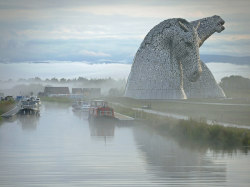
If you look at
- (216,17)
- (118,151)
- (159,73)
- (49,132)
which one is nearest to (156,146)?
(118,151)

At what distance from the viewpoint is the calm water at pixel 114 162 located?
17.0 m

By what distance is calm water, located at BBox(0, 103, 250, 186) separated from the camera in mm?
17047

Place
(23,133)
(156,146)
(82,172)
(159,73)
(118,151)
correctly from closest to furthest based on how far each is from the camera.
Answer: (82,172)
(118,151)
(156,146)
(23,133)
(159,73)

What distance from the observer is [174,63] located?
76.8m

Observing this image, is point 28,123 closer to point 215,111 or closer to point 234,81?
point 215,111

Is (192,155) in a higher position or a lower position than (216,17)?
lower

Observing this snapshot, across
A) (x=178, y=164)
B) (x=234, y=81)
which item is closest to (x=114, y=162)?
(x=178, y=164)

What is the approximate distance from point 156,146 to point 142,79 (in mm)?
55198

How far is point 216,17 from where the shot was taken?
80750 millimetres

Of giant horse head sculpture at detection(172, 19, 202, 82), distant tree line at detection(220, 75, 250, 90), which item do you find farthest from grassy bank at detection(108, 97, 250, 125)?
distant tree line at detection(220, 75, 250, 90)

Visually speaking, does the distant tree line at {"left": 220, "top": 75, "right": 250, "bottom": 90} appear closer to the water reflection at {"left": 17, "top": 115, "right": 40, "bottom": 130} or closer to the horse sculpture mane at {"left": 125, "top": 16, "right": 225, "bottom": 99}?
the horse sculpture mane at {"left": 125, "top": 16, "right": 225, "bottom": 99}

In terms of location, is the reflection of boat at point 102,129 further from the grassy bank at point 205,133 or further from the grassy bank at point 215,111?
the grassy bank at point 215,111

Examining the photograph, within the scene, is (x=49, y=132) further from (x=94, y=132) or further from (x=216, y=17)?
(x=216, y=17)

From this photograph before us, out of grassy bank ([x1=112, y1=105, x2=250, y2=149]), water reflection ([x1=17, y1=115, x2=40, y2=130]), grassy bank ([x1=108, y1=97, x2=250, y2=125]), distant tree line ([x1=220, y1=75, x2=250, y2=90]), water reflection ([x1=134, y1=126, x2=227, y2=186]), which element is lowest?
water reflection ([x1=17, y1=115, x2=40, y2=130])
